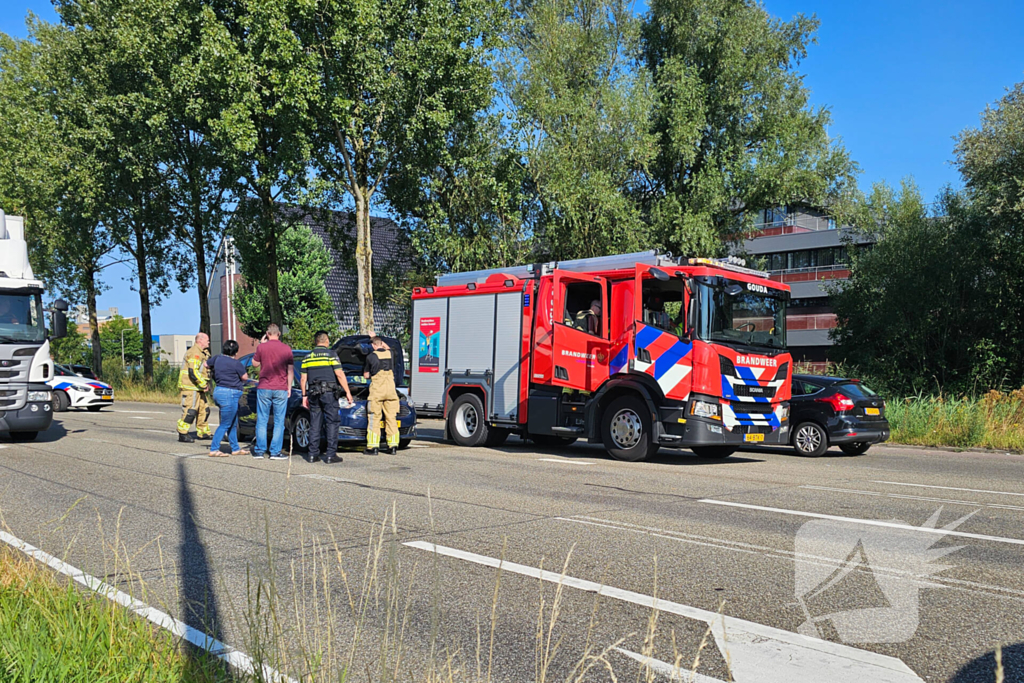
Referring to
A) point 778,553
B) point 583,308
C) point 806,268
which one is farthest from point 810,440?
point 806,268

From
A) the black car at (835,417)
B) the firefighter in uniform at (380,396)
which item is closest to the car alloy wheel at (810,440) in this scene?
the black car at (835,417)

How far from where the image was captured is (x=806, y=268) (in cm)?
6312

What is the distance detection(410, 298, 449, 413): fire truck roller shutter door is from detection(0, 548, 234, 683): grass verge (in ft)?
40.1

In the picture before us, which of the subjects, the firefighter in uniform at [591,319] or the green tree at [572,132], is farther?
the green tree at [572,132]

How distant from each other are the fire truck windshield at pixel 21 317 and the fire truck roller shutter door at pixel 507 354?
7.92m

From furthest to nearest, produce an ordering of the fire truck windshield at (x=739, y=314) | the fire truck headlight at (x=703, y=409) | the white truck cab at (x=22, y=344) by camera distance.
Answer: the white truck cab at (x=22, y=344) < the fire truck windshield at (x=739, y=314) < the fire truck headlight at (x=703, y=409)

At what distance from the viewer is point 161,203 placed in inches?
1296

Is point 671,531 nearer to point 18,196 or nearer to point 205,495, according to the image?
point 205,495

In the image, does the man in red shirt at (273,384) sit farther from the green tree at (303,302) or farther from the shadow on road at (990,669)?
the green tree at (303,302)

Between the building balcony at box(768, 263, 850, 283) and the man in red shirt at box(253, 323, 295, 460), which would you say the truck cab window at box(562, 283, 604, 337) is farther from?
the building balcony at box(768, 263, 850, 283)

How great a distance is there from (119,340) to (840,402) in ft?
336

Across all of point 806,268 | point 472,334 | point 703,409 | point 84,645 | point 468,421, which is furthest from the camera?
point 806,268

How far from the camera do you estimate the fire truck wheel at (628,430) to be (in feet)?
42.2

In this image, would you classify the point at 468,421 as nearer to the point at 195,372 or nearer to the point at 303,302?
the point at 195,372
